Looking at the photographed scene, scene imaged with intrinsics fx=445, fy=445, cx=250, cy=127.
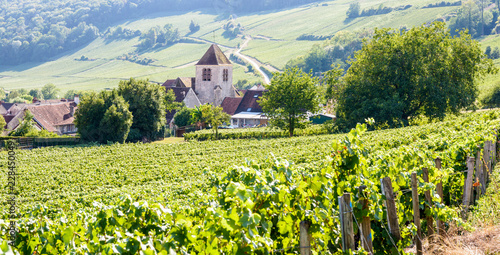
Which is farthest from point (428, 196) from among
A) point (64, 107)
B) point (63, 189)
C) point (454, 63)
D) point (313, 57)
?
point (313, 57)

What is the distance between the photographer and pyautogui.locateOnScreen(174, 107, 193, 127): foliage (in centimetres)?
6738

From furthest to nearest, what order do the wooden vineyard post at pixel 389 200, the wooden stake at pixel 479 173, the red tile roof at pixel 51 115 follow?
1. the red tile roof at pixel 51 115
2. the wooden stake at pixel 479 173
3. the wooden vineyard post at pixel 389 200

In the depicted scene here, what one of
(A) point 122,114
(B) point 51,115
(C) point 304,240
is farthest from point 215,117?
(C) point 304,240

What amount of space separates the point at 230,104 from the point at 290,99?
3624 cm

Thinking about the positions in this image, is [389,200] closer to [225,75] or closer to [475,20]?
[225,75]

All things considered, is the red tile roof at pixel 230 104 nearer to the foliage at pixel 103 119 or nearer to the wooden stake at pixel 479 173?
the foliage at pixel 103 119

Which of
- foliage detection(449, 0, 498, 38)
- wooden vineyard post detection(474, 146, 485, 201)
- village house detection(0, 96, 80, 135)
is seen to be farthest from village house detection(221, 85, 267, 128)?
foliage detection(449, 0, 498, 38)

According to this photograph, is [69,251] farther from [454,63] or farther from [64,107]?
[64,107]

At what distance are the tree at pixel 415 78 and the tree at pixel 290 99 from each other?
567 cm

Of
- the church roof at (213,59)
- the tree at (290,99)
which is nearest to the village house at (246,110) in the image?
the church roof at (213,59)

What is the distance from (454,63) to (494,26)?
12991cm

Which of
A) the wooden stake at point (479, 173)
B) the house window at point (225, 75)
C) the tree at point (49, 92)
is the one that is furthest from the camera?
the tree at point (49, 92)

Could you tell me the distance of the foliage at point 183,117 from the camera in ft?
221

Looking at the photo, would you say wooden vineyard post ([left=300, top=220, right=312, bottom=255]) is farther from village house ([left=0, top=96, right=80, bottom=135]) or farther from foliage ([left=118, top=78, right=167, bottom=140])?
village house ([left=0, top=96, right=80, bottom=135])
